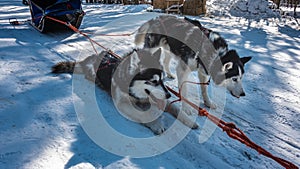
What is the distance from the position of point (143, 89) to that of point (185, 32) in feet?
3.53

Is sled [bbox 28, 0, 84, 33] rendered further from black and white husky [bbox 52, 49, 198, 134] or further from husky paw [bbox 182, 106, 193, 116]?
husky paw [bbox 182, 106, 193, 116]

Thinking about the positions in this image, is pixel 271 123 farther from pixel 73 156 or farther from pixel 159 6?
pixel 159 6

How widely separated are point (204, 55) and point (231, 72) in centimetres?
38

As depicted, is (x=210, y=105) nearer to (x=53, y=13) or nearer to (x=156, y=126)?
(x=156, y=126)

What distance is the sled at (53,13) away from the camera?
5.18m

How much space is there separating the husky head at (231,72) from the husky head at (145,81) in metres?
0.77

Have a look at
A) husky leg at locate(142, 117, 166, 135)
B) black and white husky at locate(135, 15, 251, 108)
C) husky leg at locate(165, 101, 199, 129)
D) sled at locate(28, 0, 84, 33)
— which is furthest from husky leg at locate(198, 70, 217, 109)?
sled at locate(28, 0, 84, 33)

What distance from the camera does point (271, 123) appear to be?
8.49 feet

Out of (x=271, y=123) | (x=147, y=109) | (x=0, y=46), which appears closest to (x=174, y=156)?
(x=147, y=109)

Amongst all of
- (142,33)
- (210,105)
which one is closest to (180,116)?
(210,105)

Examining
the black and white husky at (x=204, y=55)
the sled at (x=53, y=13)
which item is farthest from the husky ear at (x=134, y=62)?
the sled at (x=53, y=13)

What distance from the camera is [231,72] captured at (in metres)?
2.61

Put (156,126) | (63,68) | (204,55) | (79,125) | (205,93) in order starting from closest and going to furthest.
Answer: (79,125) < (156,126) < (204,55) < (205,93) < (63,68)

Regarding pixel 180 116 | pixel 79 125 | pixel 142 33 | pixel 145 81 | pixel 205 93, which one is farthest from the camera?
pixel 142 33
